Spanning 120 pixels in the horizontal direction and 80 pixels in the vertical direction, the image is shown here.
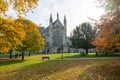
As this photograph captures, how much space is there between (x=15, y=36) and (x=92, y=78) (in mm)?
6328

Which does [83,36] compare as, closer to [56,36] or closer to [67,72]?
[56,36]

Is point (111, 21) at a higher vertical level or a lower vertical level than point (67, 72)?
higher

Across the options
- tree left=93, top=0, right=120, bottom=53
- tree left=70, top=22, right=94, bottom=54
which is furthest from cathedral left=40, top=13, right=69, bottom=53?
tree left=93, top=0, right=120, bottom=53

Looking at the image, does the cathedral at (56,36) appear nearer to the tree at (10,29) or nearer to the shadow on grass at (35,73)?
the shadow on grass at (35,73)

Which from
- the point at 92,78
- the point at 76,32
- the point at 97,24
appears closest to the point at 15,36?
the point at 92,78

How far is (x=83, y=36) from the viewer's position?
71.1 meters

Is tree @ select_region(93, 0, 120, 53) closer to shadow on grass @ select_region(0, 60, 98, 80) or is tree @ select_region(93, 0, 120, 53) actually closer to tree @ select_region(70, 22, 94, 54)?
shadow on grass @ select_region(0, 60, 98, 80)

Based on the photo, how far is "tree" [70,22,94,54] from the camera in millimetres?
68838

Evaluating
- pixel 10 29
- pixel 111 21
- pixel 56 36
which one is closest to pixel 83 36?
pixel 56 36

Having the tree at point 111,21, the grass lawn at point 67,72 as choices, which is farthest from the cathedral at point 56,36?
the tree at point 111,21

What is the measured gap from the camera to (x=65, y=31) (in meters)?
120

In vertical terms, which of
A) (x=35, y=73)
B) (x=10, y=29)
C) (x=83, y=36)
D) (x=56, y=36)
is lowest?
(x=35, y=73)

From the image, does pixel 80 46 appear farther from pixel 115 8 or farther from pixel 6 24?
pixel 6 24

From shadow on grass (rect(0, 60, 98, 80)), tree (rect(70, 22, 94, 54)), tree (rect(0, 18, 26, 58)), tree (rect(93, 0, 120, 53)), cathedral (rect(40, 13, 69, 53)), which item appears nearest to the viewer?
tree (rect(0, 18, 26, 58))
